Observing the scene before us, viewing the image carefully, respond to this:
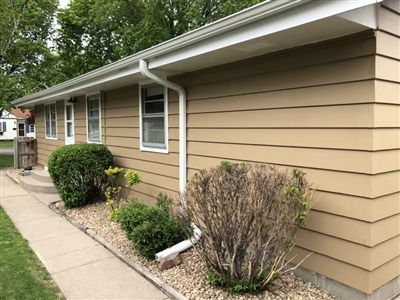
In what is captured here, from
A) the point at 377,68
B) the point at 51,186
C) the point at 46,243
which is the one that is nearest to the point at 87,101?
the point at 51,186

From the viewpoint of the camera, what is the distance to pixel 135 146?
6098mm

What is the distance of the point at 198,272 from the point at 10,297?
5.99ft

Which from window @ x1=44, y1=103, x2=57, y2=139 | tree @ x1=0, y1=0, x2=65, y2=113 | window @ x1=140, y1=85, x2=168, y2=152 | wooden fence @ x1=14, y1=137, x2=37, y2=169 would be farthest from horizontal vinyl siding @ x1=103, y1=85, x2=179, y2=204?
tree @ x1=0, y1=0, x2=65, y2=113

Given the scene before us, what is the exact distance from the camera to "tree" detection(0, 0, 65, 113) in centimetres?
1336

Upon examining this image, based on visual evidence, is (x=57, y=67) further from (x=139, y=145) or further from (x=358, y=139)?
(x=358, y=139)

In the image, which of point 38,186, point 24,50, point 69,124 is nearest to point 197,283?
point 38,186

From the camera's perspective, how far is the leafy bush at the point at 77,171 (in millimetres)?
5969

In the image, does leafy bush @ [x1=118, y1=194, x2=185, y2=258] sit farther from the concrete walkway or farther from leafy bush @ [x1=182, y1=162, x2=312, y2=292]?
leafy bush @ [x1=182, y1=162, x2=312, y2=292]

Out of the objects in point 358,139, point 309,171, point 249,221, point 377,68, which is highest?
point 377,68

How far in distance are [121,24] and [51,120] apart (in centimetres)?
915

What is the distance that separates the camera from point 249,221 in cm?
269

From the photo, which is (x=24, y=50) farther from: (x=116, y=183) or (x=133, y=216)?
(x=133, y=216)

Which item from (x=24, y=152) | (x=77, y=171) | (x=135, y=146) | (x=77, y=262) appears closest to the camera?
(x=77, y=262)

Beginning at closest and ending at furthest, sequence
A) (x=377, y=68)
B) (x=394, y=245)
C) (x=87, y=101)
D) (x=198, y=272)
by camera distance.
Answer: (x=377, y=68) < (x=394, y=245) < (x=198, y=272) < (x=87, y=101)
